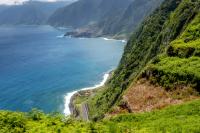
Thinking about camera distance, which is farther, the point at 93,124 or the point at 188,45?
the point at 188,45

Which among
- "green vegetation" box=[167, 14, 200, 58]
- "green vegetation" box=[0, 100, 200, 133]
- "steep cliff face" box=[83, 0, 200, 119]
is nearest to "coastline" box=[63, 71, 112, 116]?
"steep cliff face" box=[83, 0, 200, 119]

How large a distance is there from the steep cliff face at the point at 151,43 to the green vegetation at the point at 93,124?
34714mm

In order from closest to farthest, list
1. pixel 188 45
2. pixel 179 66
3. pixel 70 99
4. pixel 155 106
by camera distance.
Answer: pixel 155 106
pixel 179 66
pixel 188 45
pixel 70 99

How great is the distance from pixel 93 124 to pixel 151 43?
91.9 metres

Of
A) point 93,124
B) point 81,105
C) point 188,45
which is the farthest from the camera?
point 81,105

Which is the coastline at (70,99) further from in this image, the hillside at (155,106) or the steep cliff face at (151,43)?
the hillside at (155,106)

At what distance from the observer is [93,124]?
3055cm

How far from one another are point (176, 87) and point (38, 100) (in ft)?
390

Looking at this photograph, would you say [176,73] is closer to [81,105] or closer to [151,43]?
[151,43]

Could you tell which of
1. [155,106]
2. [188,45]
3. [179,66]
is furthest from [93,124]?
[188,45]

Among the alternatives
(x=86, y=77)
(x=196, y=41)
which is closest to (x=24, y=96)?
(x=86, y=77)

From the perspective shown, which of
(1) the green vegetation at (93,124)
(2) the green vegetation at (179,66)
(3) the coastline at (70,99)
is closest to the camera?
(1) the green vegetation at (93,124)

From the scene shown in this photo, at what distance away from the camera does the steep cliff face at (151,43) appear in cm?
9081

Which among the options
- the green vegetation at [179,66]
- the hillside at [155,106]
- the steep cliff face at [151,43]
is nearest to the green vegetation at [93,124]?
the hillside at [155,106]
